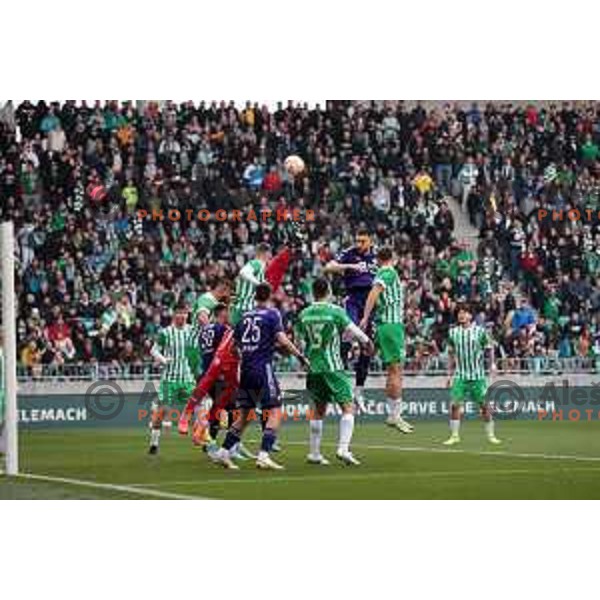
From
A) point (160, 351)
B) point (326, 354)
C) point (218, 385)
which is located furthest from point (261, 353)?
point (160, 351)

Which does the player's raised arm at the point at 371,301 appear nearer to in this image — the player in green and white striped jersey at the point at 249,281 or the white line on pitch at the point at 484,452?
the player in green and white striped jersey at the point at 249,281

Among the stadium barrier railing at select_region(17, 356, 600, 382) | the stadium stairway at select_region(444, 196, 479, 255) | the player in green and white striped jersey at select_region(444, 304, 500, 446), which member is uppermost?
the stadium stairway at select_region(444, 196, 479, 255)

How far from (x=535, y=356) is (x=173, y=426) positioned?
9446 millimetres

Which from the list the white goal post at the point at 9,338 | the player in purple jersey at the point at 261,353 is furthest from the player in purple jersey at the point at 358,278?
the white goal post at the point at 9,338

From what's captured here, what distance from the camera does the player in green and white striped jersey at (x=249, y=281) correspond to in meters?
22.4

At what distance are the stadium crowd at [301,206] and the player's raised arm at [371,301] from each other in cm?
1598

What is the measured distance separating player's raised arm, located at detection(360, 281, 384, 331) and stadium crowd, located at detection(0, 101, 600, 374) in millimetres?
15982

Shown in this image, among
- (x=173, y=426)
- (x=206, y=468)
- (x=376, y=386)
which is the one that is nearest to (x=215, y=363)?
(x=206, y=468)

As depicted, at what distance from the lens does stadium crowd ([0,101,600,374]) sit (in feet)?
131

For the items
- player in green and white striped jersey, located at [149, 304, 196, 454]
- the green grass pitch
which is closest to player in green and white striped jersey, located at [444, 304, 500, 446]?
the green grass pitch

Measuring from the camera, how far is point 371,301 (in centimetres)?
2277

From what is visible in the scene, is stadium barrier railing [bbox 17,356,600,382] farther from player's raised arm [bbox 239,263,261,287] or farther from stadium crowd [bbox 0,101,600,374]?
player's raised arm [bbox 239,263,261,287]

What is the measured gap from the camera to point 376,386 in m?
39.9

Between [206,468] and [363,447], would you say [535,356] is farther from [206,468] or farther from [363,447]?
[206,468]
